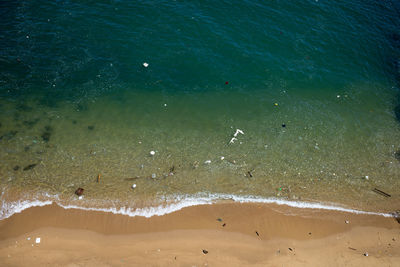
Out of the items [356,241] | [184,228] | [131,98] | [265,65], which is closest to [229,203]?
[184,228]

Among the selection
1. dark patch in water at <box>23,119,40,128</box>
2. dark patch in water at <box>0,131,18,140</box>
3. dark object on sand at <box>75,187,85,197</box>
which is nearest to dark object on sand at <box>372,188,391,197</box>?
dark object on sand at <box>75,187,85,197</box>

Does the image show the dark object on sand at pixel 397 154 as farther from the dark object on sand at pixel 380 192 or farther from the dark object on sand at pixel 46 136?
the dark object on sand at pixel 46 136

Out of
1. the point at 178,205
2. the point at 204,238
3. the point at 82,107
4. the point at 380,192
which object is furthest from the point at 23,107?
the point at 380,192

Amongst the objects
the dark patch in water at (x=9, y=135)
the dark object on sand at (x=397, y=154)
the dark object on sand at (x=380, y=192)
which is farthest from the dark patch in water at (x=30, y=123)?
the dark object on sand at (x=397, y=154)

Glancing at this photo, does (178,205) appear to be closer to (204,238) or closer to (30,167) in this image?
(204,238)

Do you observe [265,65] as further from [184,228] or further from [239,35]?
[184,228]

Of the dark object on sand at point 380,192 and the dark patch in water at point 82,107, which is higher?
the dark object on sand at point 380,192
